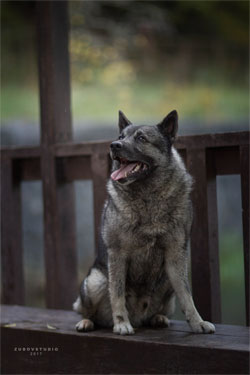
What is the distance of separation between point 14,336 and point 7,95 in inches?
274

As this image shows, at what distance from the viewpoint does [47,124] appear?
3.70 metres

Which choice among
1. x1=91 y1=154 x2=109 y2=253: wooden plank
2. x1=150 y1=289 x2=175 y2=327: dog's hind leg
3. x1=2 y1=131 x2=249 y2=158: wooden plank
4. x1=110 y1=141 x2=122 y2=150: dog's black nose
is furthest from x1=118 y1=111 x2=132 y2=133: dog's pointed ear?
x1=150 y1=289 x2=175 y2=327: dog's hind leg

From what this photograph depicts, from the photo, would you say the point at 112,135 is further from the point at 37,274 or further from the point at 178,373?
the point at 178,373

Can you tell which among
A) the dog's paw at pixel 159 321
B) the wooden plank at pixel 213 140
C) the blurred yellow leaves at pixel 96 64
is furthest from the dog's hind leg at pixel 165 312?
the blurred yellow leaves at pixel 96 64

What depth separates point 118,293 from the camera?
2752 mm

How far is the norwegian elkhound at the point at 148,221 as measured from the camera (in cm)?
270

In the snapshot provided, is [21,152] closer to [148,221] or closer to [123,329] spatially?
[148,221]

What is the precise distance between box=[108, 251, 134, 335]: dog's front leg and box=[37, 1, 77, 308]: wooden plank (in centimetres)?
99

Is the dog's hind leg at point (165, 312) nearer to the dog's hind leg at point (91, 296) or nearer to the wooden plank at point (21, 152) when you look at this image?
the dog's hind leg at point (91, 296)

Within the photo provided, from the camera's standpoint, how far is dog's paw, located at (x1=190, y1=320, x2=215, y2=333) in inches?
106

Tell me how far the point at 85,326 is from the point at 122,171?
1000 millimetres

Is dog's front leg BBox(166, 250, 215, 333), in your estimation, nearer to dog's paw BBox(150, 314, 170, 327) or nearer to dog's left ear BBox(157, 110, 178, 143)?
dog's paw BBox(150, 314, 170, 327)

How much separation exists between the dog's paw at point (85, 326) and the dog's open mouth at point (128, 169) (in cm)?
94

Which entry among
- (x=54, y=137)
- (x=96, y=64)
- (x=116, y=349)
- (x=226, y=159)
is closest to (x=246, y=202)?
(x=226, y=159)
